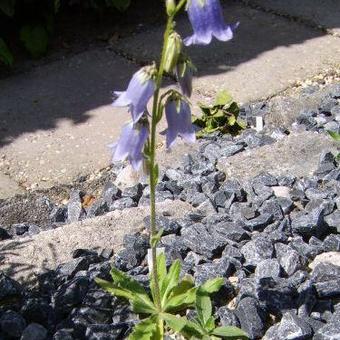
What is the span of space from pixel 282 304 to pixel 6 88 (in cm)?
259

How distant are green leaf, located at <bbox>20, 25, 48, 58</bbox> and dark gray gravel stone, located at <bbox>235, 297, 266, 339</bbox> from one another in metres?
2.89

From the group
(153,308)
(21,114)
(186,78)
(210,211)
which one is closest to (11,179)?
(21,114)

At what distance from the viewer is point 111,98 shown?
4.68 metres

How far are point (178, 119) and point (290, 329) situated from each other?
0.71 m

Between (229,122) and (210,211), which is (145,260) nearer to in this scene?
(210,211)

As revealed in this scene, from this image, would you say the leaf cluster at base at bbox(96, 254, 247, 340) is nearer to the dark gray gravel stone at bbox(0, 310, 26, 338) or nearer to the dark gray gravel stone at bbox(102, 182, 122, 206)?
the dark gray gravel stone at bbox(0, 310, 26, 338)

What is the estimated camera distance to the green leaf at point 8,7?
5082mm

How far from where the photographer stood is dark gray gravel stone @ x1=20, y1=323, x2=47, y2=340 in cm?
266

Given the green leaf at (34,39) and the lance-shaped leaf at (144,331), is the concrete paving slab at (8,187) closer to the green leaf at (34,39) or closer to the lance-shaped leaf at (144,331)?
the green leaf at (34,39)

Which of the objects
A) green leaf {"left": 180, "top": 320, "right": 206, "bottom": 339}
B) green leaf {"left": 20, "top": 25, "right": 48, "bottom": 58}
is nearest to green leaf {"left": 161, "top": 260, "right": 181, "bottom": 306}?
green leaf {"left": 180, "top": 320, "right": 206, "bottom": 339}

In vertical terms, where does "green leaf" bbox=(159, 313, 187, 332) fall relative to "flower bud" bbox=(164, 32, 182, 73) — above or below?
below

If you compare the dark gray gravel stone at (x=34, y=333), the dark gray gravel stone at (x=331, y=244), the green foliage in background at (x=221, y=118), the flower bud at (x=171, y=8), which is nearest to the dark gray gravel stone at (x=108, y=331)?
the dark gray gravel stone at (x=34, y=333)

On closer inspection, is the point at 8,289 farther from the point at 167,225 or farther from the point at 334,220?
the point at 334,220

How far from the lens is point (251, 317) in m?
2.66
